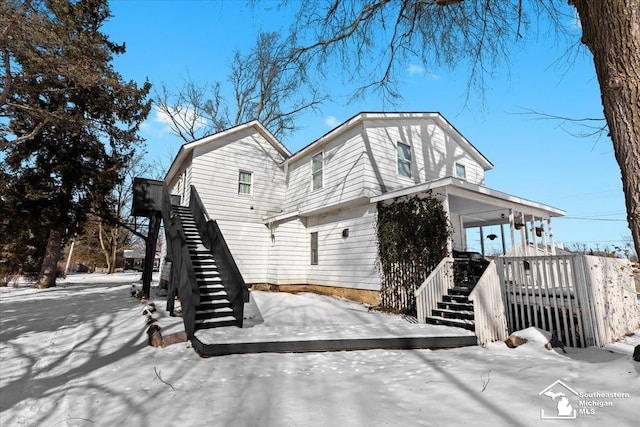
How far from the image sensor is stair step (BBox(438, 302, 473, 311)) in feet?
21.5

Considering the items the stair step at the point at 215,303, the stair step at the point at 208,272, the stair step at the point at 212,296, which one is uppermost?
the stair step at the point at 208,272

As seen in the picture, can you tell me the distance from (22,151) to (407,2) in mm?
17764

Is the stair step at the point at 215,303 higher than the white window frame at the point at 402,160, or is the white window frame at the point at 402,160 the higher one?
the white window frame at the point at 402,160

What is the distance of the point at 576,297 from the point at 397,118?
7507 mm

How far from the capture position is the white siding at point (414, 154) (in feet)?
32.9

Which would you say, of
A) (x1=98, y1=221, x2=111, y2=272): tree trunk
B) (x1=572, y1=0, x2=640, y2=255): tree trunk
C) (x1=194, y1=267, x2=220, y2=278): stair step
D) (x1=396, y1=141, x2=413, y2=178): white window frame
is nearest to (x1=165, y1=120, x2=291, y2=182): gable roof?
(x1=396, y1=141, x2=413, y2=178): white window frame

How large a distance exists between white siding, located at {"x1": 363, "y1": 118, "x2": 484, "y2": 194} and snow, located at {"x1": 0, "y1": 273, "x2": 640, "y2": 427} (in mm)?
5246

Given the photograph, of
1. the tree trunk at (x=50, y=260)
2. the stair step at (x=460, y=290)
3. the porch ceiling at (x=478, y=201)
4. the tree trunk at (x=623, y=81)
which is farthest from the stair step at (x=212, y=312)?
the tree trunk at (x=50, y=260)

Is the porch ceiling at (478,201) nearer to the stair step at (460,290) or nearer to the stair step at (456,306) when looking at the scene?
the stair step at (460,290)

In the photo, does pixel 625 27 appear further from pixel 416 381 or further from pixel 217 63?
pixel 217 63

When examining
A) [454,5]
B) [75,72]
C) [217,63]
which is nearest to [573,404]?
[454,5]

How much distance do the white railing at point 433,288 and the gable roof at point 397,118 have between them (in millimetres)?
5298

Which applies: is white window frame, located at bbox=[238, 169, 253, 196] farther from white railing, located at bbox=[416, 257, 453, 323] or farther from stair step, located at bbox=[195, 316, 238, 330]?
white railing, located at bbox=[416, 257, 453, 323]

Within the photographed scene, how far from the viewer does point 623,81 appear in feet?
8.82
